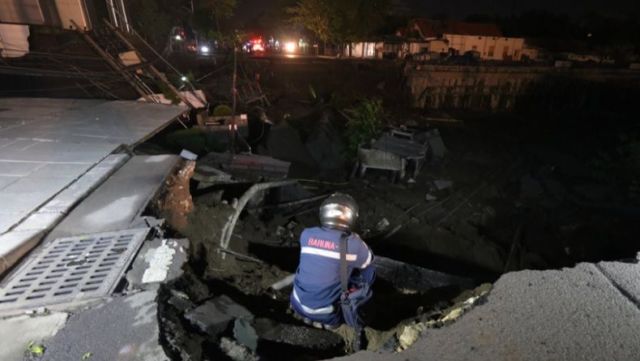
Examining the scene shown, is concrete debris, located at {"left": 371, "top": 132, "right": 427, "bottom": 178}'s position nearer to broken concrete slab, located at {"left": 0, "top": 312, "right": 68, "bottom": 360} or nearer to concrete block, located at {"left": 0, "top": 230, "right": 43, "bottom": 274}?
concrete block, located at {"left": 0, "top": 230, "right": 43, "bottom": 274}

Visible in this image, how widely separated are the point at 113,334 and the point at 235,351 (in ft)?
2.76

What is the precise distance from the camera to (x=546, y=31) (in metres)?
49.4

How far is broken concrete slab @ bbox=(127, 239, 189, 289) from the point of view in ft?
9.73

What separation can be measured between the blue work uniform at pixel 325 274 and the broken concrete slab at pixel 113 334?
4.88 feet

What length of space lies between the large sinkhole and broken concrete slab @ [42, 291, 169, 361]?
10cm

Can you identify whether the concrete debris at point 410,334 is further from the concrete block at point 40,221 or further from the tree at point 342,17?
the tree at point 342,17

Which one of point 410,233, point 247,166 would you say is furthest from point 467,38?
point 247,166

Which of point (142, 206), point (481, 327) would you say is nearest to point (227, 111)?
point (142, 206)

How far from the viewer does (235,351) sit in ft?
8.46

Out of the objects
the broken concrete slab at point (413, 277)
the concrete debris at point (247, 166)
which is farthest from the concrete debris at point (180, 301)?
the concrete debris at point (247, 166)

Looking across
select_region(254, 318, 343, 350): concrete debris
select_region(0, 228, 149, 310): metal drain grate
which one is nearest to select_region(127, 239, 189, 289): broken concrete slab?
select_region(0, 228, 149, 310): metal drain grate

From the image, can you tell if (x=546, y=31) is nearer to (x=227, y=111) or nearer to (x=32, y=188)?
(x=227, y=111)

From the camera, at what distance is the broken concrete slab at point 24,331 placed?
2.29 metres

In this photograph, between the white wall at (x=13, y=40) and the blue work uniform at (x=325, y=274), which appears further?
the white wall at (x=13, y=40)
